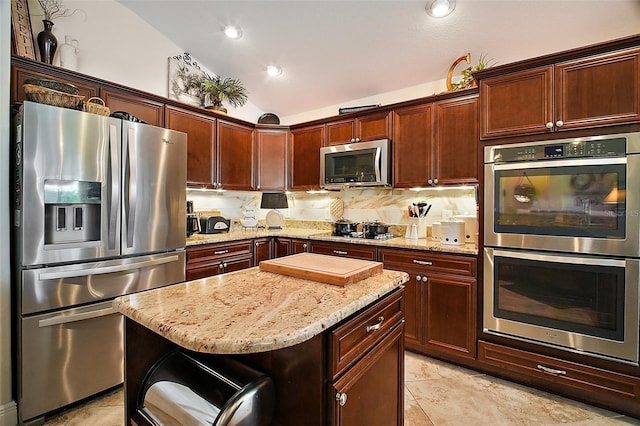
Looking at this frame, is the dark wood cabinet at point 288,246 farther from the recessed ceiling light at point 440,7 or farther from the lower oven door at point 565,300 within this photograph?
the recessed ceiling light at point 440,7

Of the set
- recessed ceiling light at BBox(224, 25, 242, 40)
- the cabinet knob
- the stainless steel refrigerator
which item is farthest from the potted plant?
the cabinet knob

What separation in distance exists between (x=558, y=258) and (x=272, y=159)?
3.01 m

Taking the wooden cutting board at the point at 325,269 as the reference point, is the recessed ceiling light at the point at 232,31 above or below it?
above

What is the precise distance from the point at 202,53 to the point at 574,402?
4483 millimetres

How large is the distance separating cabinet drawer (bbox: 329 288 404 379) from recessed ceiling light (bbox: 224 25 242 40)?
286 centimetres

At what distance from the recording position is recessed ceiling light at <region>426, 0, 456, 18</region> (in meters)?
2.21

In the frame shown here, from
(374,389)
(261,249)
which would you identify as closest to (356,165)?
(261,249)

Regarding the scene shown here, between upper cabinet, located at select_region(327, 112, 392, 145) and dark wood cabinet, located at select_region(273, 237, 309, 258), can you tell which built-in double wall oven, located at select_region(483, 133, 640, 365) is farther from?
dark wood cabinet, located at select_region(273, 237, 309, 258)

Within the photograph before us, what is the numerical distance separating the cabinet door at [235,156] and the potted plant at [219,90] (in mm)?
258

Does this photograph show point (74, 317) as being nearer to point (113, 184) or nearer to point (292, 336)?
point (113, 184)

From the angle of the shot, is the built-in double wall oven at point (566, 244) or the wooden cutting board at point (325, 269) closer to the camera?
the wooden cutting board at point (325, 269)

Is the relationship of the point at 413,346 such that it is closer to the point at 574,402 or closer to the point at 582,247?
the point at 574,402

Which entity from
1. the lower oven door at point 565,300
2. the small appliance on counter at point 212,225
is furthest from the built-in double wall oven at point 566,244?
the small appliance on counter at point 212,225

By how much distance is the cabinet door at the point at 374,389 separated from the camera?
953 millimetres
